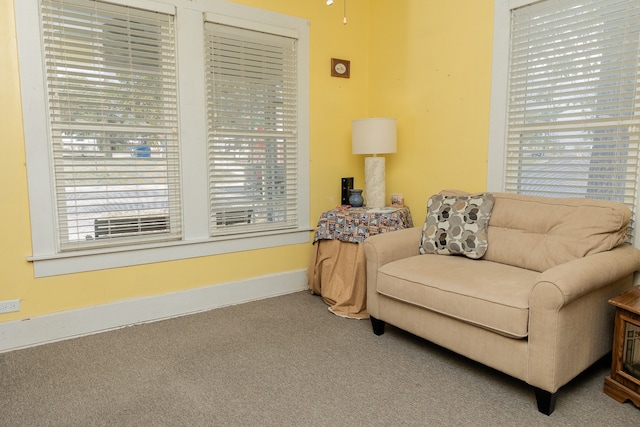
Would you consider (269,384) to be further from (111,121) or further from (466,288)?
(111,121)

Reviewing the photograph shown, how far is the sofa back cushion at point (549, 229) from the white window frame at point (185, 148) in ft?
5.55

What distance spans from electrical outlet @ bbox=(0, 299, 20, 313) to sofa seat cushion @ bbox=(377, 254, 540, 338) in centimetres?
226

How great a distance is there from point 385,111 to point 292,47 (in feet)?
3.33

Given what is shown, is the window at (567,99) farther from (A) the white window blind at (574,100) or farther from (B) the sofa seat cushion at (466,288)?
(B) the sofa seat cushion at (466,288)

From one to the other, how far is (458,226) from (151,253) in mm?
2151

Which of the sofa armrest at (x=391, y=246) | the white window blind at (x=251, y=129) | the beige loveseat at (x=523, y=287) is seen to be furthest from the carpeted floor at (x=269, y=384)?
the white window blind at (x=251, y=129)

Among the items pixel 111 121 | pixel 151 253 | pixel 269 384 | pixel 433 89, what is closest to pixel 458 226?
pixel 433 89

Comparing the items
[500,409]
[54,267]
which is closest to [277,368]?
[500,409]

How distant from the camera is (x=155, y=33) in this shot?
2975mm

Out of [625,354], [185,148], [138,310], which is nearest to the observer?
[625,354]

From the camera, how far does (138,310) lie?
304 cm

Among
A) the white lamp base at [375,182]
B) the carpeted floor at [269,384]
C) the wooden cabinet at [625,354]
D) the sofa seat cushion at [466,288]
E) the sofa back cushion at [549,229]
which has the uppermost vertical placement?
the white lamp base at [375,182]

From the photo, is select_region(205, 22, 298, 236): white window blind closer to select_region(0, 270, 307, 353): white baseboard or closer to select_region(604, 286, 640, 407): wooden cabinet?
Answer: select_region(0, 270, 307, 353): white baseboard

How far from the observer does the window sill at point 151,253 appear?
2.75 meters
